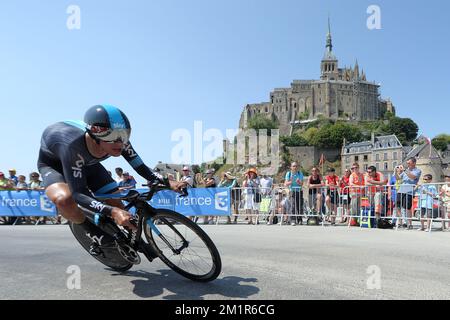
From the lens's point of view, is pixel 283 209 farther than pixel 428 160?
No

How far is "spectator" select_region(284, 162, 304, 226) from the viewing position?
43.7ft

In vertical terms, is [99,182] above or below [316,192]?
above

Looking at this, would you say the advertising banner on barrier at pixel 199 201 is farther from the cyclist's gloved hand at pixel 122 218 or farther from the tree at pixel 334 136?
the tree at pixel 334 136

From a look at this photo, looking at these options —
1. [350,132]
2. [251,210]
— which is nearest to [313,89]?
[350,132]

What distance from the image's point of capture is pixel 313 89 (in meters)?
155

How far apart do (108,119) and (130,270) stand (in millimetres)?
1933

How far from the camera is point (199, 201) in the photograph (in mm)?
14188

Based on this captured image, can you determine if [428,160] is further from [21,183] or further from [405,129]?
[21,183]

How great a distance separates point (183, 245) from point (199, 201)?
31.8 ft

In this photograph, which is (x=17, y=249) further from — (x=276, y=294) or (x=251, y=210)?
(x=251, y=210)

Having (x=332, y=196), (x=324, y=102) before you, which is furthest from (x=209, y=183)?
(x=324, y=102)

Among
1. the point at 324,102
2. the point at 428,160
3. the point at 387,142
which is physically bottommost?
the point at 428,160

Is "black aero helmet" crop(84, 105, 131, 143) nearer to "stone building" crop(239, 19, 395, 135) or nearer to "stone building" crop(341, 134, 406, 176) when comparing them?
"stone building" crop(341, 134, 406, 176)

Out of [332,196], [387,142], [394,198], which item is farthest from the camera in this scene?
[387,142]
